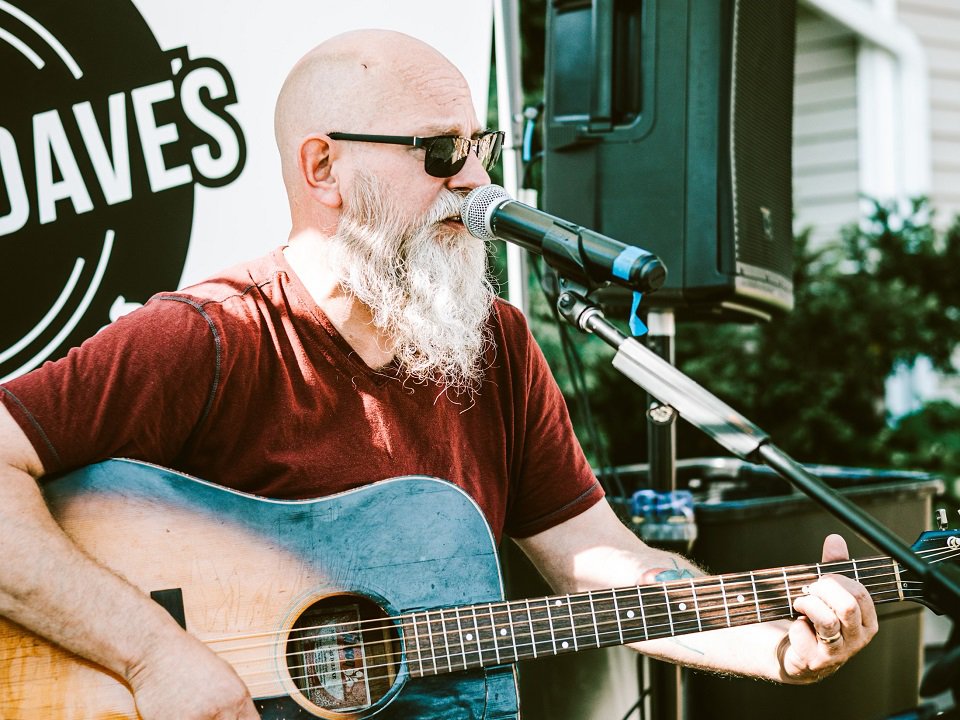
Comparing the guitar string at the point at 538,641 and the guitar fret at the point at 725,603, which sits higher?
the guitar fret at the point at 725,603

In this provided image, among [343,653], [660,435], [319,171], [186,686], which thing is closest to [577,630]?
[343,653]

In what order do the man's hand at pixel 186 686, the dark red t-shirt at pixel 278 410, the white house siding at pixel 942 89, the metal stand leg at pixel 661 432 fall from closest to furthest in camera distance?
the man's hand at pixel 186 686
the dark red t-shirt at pixel 278 410
the metal stand leg at pixel 661 432
the white house siding at pixel 942 89

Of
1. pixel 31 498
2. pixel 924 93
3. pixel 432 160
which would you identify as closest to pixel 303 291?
pixel 432 160

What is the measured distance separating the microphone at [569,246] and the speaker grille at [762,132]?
0.83 metres

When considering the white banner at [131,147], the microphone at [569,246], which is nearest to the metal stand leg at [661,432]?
the microphone at [569,246]

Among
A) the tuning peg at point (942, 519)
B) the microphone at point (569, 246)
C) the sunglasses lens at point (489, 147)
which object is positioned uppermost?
the sunglasses lens at point (489, 147)

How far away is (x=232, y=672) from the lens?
1.47 meters

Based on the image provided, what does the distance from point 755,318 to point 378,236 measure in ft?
3.57

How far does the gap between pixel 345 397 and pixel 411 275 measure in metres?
0.28

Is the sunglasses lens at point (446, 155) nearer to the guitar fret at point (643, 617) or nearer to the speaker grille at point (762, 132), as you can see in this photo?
the speaker grille at point (762, 132)

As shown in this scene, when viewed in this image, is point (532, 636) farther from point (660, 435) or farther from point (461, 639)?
point (660, 435)

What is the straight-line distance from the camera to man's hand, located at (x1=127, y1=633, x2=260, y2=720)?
142 centimetres

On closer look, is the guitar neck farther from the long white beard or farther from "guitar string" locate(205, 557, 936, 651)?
the long white beard

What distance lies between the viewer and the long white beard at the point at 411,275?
1850 mm
